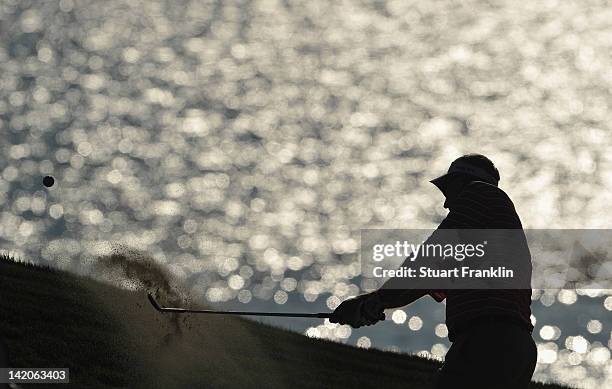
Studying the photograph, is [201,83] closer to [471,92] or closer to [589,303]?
[471,92]

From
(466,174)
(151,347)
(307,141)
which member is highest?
(466,174)

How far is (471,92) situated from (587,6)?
50.5 ft

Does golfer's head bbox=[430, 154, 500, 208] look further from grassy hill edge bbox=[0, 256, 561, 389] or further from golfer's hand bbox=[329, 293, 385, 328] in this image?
grassy hill edge bbox=[0, 256, 561, 389]

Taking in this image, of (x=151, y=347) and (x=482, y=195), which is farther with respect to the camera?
(x=151, y=347)

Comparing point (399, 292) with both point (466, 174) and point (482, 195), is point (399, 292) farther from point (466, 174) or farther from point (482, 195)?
point (466, 174)

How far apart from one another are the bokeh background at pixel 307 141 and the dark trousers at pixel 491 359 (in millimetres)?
81371

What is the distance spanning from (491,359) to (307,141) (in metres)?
104

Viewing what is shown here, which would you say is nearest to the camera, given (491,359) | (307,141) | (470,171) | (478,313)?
(491,359)

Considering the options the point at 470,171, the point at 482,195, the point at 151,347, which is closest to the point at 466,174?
the point at 470,171

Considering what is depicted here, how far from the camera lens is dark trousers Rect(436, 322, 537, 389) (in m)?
8.38

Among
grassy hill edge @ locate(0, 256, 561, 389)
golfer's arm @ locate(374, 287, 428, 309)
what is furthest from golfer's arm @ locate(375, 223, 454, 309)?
grassy hill edge @ locate(0, 256, 561, 389)

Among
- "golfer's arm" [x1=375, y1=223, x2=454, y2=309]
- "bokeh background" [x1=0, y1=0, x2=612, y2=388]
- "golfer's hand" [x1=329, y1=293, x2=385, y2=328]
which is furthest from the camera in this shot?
"bokeh background" [x1=0, y1=0, x2=612, y2=388]

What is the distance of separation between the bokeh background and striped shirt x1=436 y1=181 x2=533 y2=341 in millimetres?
81117

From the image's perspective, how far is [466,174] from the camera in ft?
29.7
